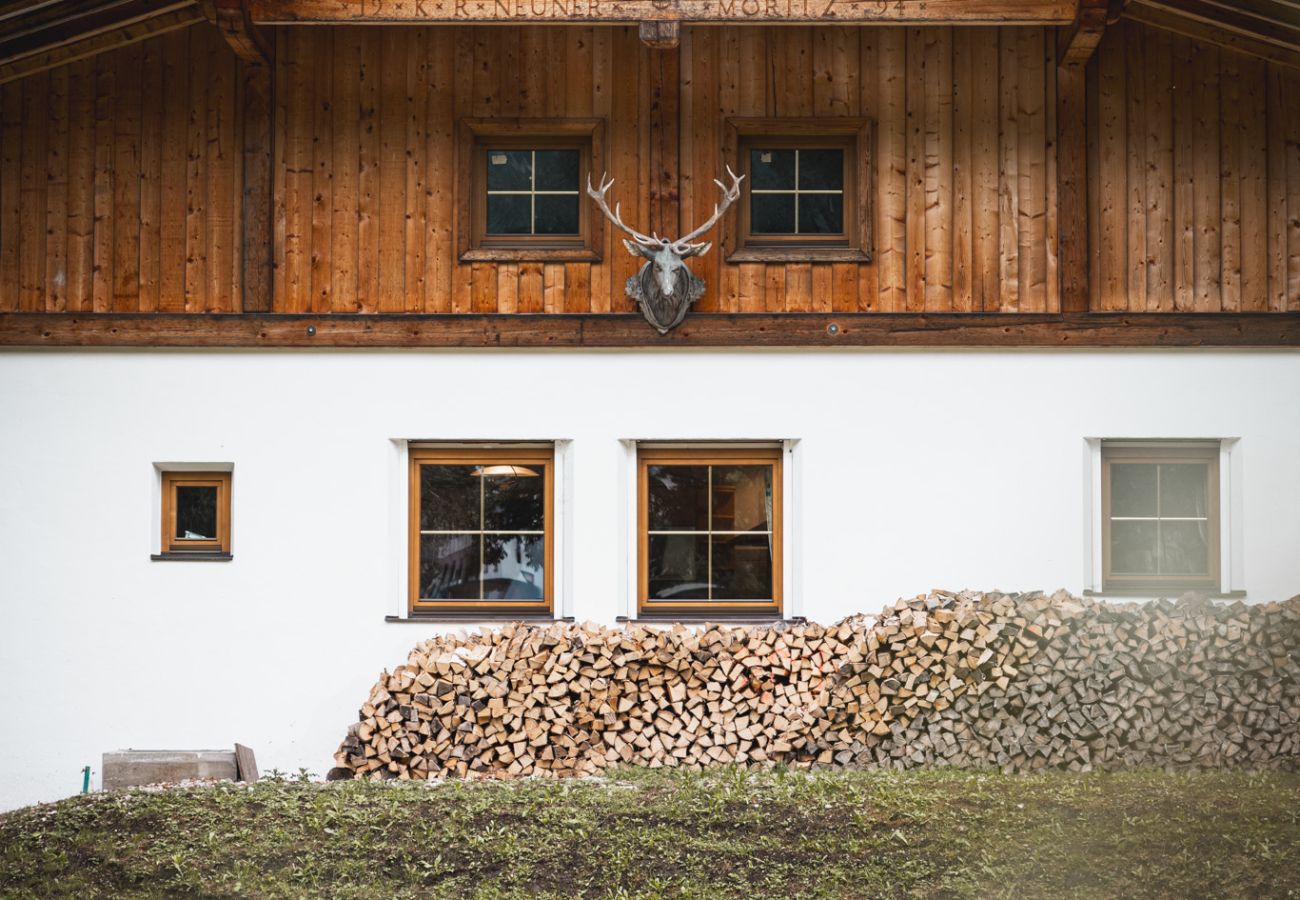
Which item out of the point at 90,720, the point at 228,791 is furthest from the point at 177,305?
the point at 228,791

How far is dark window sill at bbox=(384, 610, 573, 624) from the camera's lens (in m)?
8.80

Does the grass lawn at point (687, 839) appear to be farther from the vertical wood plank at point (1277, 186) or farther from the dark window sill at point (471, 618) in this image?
the vertical wood plank at point (1277, 186)

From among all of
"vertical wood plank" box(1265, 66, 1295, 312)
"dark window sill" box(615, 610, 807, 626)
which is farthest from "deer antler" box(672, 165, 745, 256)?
"vertical wood plank" box(1265, 66, 1295, 312)

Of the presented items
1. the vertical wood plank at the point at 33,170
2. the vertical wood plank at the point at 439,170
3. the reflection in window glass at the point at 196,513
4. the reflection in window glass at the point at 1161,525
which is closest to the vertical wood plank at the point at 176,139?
the vertical wood plank at the point at 33,170

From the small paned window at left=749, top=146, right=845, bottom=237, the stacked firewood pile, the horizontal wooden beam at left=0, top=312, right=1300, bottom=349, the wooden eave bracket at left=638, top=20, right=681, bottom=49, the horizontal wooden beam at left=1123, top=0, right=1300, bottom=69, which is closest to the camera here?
the stacked firewood pile

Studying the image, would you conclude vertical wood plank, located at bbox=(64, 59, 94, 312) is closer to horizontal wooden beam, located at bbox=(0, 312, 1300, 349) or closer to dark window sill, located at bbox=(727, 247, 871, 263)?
horizontal wooden beam, located at bbox=(0, 312, 1300, 349)

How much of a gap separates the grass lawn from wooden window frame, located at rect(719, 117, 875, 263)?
12.2ft

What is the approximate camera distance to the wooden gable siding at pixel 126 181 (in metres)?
8.94

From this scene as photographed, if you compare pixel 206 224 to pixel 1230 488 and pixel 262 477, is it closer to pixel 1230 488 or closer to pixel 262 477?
pixel 262 477

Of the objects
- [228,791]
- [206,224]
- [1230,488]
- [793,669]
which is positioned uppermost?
[206,224]

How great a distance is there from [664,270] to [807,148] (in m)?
1.57

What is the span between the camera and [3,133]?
9.01 metres

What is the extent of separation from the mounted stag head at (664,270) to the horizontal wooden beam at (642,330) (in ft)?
0.44

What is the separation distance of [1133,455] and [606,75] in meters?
4.73
